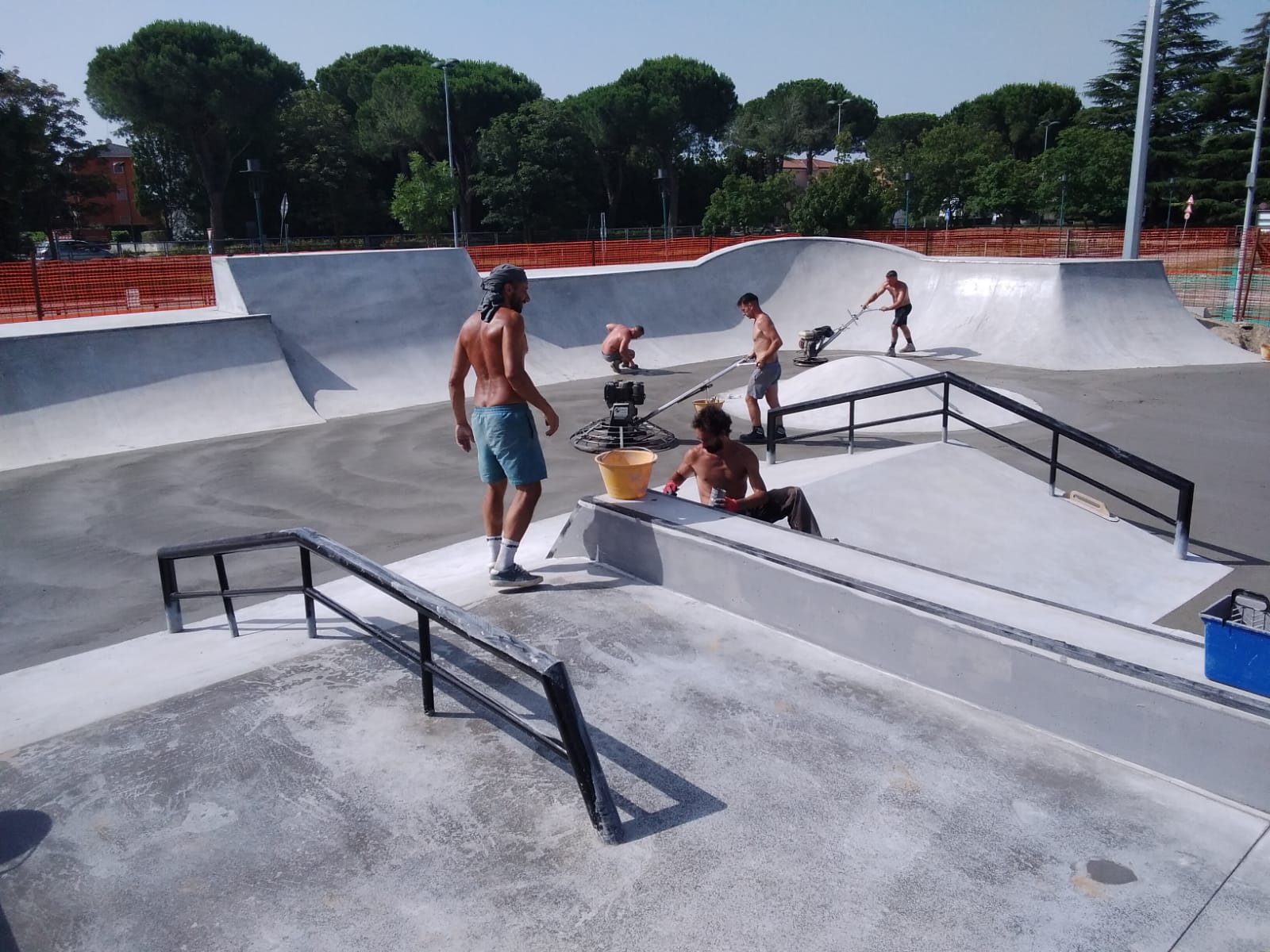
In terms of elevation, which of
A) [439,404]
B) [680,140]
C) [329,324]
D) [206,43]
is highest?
[206,43]

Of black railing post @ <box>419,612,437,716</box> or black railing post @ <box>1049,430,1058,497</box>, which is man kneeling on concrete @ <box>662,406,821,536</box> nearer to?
black railing post @ <box>419,612,437,716</box>

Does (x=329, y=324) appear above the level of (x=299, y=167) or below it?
below

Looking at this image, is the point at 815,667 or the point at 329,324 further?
the point at 329,324

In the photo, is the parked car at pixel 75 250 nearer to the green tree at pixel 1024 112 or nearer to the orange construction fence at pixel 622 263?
the orange construction fence at pixel 622 263

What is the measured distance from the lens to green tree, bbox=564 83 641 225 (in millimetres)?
55750

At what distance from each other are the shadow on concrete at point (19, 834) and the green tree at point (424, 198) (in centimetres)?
3858

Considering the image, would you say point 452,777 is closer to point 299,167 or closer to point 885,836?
point 885,836

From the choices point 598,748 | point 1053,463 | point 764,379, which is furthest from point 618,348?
point 598,748

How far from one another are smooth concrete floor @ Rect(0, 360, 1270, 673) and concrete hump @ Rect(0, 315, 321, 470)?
55 cm

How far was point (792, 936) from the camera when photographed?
2.29 metres

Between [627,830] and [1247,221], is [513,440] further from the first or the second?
[1247,221]

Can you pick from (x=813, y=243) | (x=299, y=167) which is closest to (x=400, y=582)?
(x=813, y=243)

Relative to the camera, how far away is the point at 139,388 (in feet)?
38.8

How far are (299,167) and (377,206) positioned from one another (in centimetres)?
480
